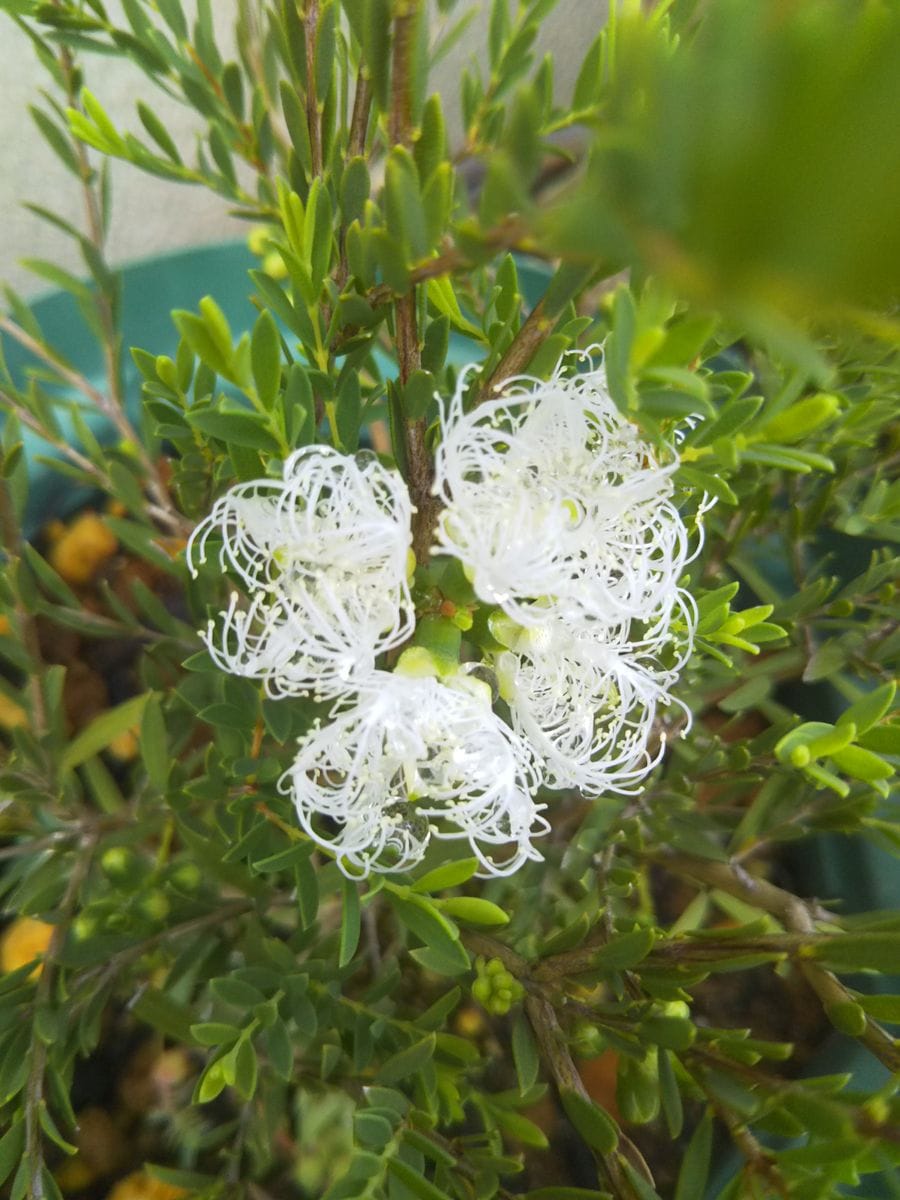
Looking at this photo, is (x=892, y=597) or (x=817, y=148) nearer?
(x=817, y=148)

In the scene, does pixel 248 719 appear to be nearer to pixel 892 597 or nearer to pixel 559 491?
pixel 559 491

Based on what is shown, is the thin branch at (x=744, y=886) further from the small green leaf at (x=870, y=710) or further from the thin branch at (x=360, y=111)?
the thin branch at (x=360, y=111)

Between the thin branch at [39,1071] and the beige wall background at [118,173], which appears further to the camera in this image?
the beige wall background at [118,173]

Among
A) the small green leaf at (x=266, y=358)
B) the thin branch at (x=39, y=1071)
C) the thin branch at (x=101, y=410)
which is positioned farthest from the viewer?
the thin branch at (x=101, y=410)

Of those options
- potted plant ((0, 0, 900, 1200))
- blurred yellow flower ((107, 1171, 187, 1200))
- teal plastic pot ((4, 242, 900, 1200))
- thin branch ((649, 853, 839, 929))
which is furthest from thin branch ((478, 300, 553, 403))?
blurred yellow flower ((107, 1171, 187, 1200))

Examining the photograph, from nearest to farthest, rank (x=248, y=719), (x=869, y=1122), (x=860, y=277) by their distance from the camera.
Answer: (x=860, y=277) → (x=869, y=1122) → (x=248, y=719)

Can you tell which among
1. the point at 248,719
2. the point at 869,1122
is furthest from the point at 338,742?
the point at 869,1122

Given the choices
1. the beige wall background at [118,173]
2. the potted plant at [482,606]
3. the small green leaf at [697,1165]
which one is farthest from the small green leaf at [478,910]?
the beige wall background at [118,173]
